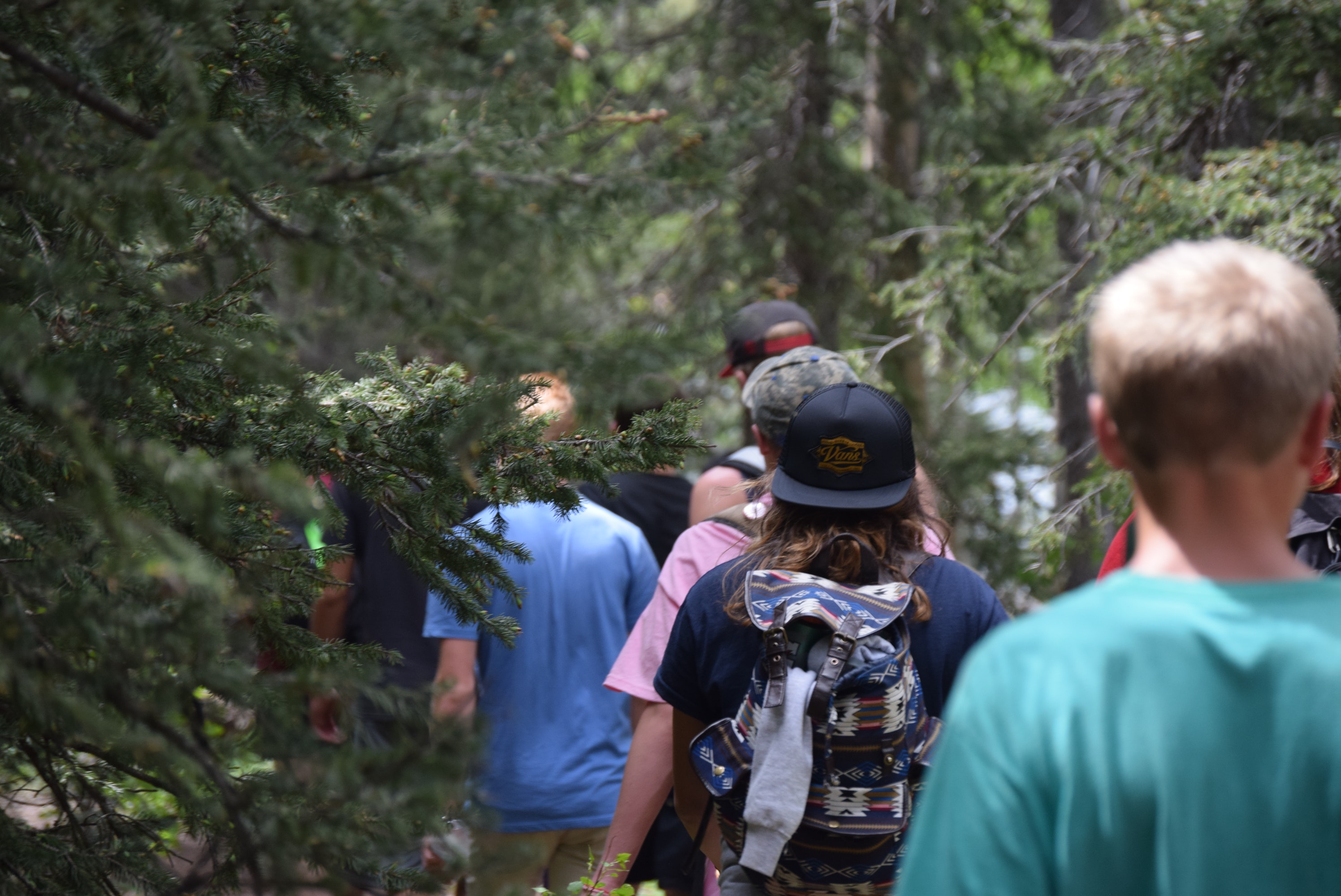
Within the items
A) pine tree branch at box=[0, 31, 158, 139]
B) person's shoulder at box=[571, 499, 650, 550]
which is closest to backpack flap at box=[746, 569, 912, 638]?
pine tree branch at box=[0, 31, 158, 139]

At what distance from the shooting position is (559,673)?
391 cm

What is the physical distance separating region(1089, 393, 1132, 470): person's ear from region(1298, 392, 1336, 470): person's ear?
205 millimetres

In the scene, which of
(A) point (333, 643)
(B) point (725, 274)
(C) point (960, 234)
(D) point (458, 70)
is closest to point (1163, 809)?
(A) point (333, 643)

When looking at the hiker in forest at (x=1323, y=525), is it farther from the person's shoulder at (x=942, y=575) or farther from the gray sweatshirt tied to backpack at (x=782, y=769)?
the gray sweatshirt tied to backpack at (x=782, y=769)

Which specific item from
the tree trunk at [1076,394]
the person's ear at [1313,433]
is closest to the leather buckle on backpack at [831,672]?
the person's ear at [1313,433]

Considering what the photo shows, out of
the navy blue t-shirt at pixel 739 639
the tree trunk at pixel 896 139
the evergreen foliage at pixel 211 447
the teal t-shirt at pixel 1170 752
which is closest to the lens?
the teal t-shirt at pixel 1170 752

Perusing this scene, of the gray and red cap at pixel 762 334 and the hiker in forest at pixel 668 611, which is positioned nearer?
the hiker in forest at pixel 668 611

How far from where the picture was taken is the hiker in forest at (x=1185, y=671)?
4.05 ft

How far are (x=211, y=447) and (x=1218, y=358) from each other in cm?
211

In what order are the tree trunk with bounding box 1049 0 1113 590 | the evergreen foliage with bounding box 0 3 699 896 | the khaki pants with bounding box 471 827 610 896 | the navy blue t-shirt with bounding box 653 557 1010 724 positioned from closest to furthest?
the evergreen foliage with bounding box 0 3 699 896
the navy blue t-shirt with bounding box 653 557 1010 724
the khaki pants with bounding box 471 827 610 896
the tree trunk with bounding box 1049 0 1113 590

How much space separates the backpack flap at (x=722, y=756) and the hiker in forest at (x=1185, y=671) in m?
0.87

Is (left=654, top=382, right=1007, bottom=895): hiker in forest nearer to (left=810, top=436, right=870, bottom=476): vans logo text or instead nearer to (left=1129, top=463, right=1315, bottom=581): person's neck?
(left=810, top=436, right=870, bottom=476): vans logo text

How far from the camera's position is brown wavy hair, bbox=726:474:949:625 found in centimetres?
238

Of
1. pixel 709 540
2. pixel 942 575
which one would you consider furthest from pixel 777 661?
pixel 709 540
